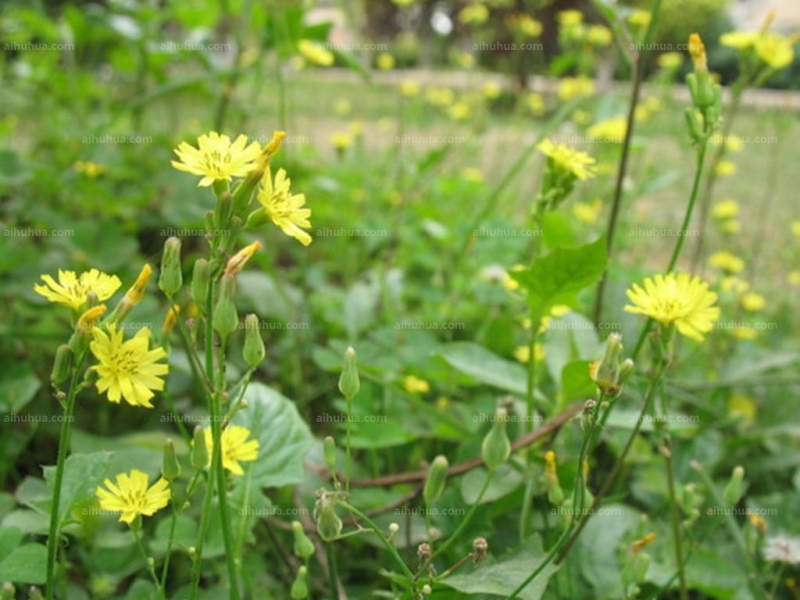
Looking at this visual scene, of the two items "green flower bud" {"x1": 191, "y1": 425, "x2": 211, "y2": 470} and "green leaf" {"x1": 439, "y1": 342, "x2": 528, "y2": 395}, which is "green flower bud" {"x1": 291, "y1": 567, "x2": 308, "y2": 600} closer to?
"green flower bud" {"x1": 191, "y1": 425, "x2": 211, "y2": 470}

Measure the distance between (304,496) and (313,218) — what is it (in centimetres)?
112

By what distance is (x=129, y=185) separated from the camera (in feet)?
6.03

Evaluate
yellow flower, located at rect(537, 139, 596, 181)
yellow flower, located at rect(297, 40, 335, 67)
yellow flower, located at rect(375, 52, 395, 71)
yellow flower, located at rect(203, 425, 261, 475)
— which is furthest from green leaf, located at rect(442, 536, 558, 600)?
yellow flower, located at rect(375, 52, 395, 71)

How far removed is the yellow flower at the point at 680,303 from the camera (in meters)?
0.68

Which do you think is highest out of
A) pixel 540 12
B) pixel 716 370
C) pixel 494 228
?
pixel 540 12

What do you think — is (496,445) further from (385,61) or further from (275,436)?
(385,61)

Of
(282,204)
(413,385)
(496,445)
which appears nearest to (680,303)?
(496,445)

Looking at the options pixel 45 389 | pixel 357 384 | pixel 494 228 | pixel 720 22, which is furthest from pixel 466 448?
pixel 720 22

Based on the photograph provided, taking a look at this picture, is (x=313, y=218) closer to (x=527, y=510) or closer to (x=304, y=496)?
(x=304, y=496)

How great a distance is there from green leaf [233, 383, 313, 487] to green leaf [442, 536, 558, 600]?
0.66 ft

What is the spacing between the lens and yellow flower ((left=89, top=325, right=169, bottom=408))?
0.59 m

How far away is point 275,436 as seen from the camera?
860 mm

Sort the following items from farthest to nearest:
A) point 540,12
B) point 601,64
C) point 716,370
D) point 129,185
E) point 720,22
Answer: point 720,22 → point 540,12 → point 601,64 → point 129,185 → point 716,370

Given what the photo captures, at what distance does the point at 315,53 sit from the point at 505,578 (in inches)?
52.6
